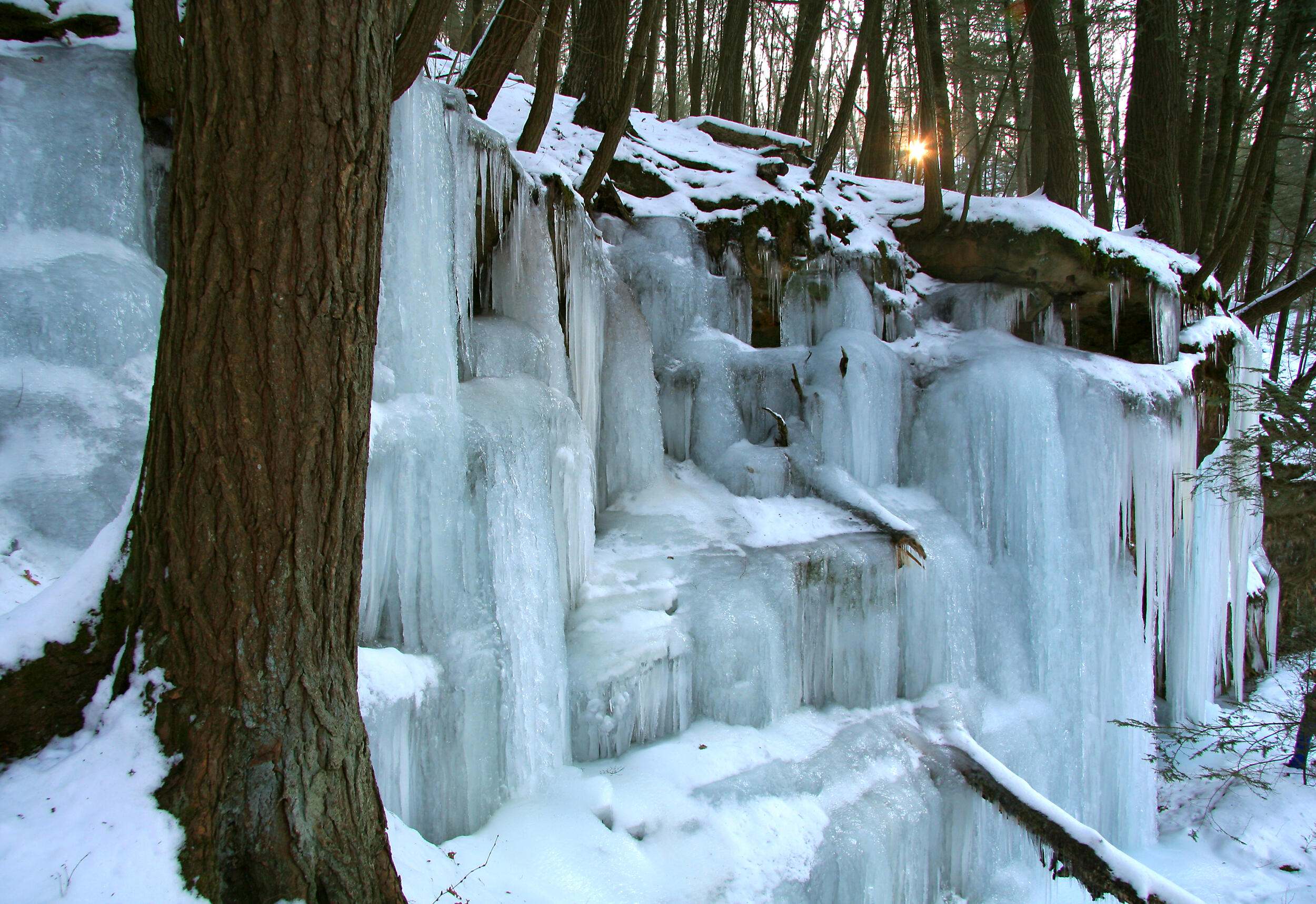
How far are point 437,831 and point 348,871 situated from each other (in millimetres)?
1418

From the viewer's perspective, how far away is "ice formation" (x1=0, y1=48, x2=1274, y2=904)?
2.80 m

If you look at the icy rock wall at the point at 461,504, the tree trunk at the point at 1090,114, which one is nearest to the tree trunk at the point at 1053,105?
the tree trunk at the point at 1090,114

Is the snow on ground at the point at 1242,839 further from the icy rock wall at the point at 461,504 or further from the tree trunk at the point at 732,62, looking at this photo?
the tree trunk at the point at 732,62

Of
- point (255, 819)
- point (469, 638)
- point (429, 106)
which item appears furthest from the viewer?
point (429, 106)

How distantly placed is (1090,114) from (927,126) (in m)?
2.86

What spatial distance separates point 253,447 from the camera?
1459mm

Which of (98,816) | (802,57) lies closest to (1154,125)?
(802,57)

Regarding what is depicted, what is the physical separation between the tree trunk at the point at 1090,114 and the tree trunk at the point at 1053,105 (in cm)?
23

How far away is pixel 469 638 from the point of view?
10.4ft

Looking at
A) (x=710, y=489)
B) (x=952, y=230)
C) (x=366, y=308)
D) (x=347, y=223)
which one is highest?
(x=952, y=230)

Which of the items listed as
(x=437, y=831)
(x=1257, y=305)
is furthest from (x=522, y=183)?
(x=1257, y=305)

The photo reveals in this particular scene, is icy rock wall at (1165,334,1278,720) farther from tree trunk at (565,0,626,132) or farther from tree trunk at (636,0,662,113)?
tree trunk at (565,0,626,132)

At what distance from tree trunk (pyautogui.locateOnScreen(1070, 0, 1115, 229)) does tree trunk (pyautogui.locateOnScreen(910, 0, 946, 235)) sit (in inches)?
77.9

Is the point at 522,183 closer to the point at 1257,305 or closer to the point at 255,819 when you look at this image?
the point at 255,819
